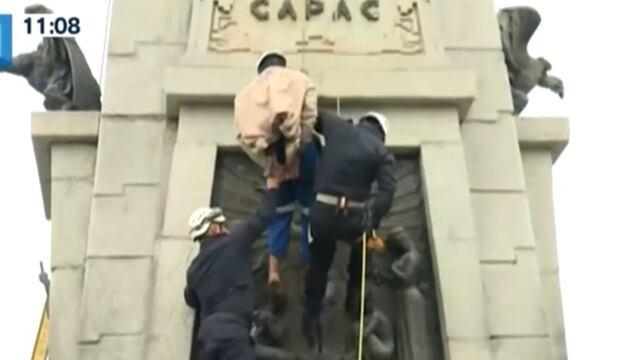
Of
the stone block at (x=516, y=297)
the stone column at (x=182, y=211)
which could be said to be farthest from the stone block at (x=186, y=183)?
the stone block at (x=516, y=297)

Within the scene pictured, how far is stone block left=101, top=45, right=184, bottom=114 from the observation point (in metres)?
11.3

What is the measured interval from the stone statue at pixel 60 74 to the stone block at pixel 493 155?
250 cm

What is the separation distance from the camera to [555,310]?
448 inches

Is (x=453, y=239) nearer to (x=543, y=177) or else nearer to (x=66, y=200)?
(x=543, y=177)

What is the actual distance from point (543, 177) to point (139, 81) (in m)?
2.79

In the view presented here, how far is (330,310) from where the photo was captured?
10.6m

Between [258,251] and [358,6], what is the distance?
5.94 ft

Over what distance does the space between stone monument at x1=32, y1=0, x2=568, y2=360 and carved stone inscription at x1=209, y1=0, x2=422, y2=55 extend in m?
0.01

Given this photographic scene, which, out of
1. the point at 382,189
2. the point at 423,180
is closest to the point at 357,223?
the point at 382,189

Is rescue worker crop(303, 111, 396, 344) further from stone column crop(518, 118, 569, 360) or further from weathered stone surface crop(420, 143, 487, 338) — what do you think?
stone column crop(518, 118, 569, 360)

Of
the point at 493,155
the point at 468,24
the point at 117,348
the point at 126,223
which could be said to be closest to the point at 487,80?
the point at 468,24

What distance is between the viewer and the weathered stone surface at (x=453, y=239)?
10.6 meters

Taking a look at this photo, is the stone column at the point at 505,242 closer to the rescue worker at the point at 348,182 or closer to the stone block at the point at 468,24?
the stone block at the point at 468,24

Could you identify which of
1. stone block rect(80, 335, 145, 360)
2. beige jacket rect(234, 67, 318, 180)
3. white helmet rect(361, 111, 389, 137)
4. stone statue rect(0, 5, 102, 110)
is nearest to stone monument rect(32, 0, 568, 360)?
stone block rect(80, 335, 145, 360)
